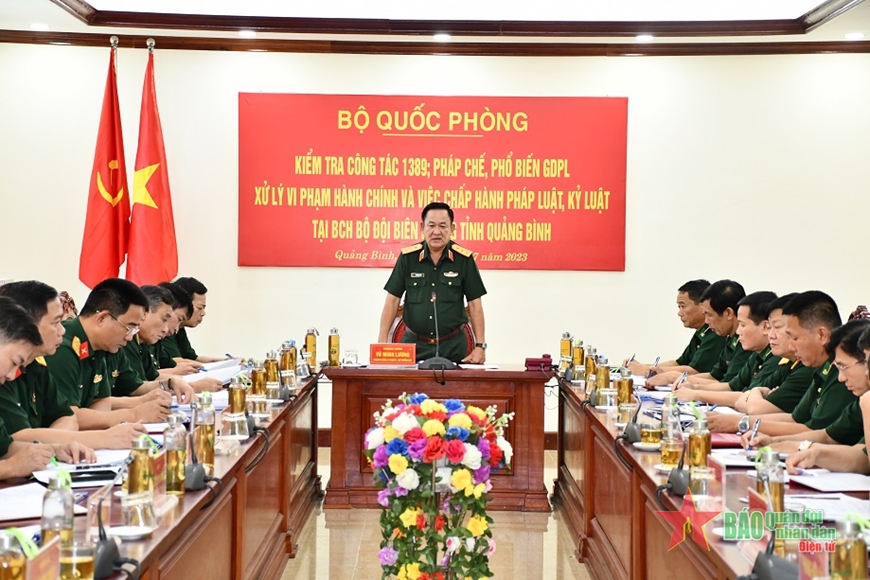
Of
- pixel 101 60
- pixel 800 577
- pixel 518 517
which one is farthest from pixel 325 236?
pixel 800 577

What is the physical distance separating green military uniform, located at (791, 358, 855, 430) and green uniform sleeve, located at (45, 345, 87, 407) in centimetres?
272

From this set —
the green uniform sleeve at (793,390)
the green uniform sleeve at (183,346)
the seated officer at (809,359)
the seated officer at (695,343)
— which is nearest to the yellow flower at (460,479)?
the seated officer at (809,359)

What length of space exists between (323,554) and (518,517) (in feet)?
3.67

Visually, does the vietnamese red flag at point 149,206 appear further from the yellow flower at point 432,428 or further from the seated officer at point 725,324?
the yellow flower at point 432,428

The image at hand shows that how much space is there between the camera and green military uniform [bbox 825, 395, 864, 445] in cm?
287

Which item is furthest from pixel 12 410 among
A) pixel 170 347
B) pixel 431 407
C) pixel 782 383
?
pixel 782 383

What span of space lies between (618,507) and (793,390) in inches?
35.8

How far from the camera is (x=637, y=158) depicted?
6.43 m

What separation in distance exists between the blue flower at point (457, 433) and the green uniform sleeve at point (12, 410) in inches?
53.9

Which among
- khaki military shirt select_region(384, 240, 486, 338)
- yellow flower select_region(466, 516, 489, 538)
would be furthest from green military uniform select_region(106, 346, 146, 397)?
yellow flower select_region(466, 516, 489, 538)

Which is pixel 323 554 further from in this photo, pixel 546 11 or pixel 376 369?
pixel 546 11

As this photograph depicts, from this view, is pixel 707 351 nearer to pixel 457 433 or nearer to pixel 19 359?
pixel 457 433

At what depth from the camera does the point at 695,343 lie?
5.43m

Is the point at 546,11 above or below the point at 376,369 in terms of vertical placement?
above
